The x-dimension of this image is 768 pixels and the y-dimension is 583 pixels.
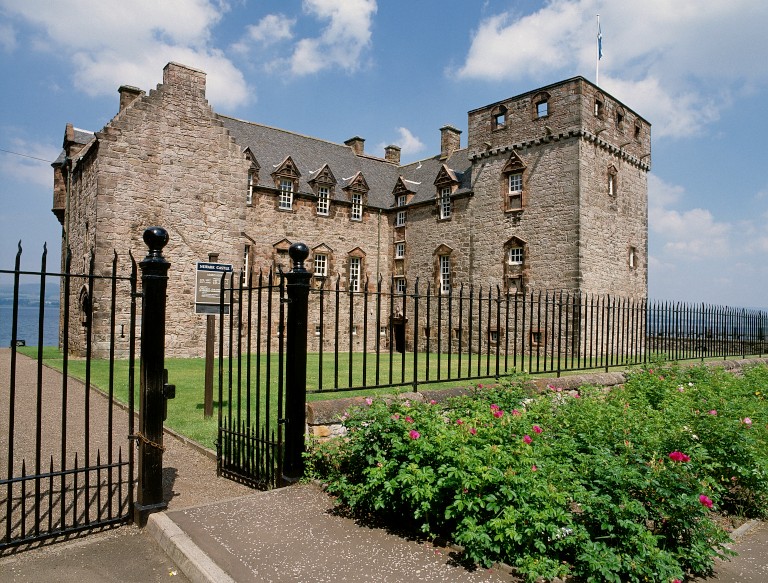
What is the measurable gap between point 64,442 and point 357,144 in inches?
1337

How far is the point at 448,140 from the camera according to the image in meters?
33.6

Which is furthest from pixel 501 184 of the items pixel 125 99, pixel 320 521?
pixel 320 521

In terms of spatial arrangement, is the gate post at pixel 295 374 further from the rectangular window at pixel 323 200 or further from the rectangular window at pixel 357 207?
the rectangular window at pixel 357 207

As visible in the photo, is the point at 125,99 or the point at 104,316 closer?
the point at 104,316

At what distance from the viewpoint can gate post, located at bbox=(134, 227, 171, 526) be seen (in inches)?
206

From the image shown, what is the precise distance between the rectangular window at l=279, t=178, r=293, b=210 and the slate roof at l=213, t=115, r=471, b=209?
0.69 m

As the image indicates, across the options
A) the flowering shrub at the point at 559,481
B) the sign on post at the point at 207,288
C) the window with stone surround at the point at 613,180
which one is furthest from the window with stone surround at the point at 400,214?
the flowering shrub at the point at 559,481

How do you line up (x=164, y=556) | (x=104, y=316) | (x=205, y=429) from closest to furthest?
1. (x=164, y=556)
2. (x=205, y=429)
3. (x=104, y=316)

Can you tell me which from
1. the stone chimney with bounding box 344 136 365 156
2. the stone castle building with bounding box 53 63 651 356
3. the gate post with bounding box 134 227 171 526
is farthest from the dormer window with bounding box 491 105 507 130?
the gate post with bounding box 134 227 171 526

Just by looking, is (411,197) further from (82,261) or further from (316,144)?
(82,261)

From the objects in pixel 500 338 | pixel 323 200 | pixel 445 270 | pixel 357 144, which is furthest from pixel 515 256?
pixel 357 144

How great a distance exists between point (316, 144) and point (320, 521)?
104 feet

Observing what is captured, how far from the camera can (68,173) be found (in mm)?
26906

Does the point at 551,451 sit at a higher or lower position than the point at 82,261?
lower
